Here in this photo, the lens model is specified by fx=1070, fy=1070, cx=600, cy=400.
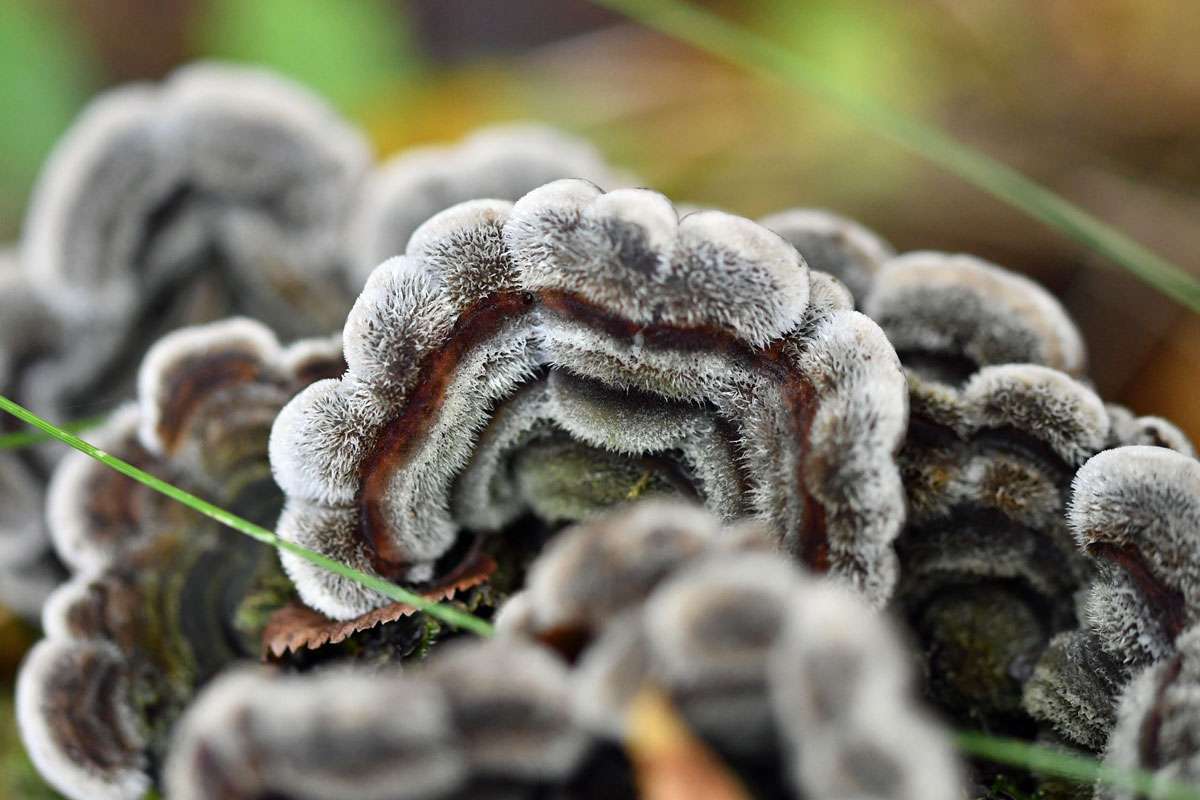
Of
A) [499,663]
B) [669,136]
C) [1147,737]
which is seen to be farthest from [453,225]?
[669,136]

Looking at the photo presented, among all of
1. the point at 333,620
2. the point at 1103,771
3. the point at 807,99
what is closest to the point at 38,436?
the point at 333,620

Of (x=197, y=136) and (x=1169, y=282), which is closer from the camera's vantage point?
(x=1169, y=282)

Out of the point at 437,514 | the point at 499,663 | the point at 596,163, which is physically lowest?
the point at 499,663

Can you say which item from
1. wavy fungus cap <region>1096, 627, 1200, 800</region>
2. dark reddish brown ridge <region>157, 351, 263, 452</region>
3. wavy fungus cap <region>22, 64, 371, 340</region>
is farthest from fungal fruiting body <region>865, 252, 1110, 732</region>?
wavy fungus cap <region>22, 64, 371, 340</region>

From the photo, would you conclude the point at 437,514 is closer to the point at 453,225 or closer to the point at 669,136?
the point at 453,225

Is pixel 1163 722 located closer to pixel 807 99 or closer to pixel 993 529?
pixel 993 529

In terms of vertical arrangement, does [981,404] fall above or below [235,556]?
below
